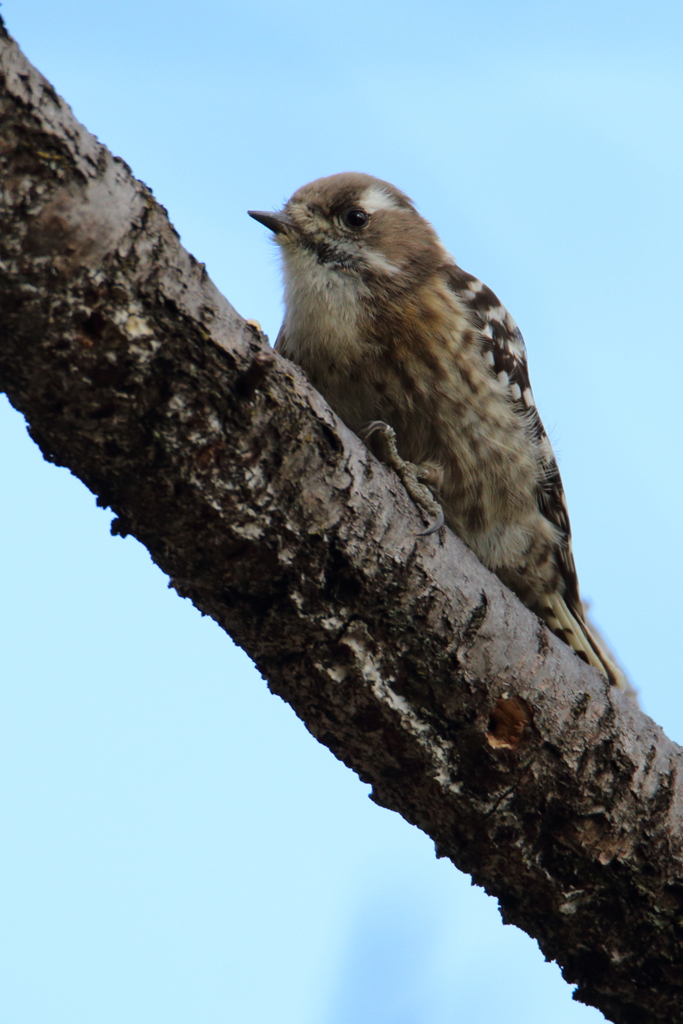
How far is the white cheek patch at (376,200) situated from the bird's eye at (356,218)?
0.07m

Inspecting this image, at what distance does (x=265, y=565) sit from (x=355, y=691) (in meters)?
0.45

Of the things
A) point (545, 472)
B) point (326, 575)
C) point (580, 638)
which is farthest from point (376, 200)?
point (326, 575)

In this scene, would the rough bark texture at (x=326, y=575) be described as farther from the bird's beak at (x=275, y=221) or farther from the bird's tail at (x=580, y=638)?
the bird's beak at (x=275, y=221)

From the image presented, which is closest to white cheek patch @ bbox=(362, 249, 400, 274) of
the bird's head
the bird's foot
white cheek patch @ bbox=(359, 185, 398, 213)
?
the bird's head

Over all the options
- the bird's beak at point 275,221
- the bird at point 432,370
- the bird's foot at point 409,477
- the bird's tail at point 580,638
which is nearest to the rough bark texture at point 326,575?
the bird's foot at point 409,477

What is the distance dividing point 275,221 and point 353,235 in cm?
34

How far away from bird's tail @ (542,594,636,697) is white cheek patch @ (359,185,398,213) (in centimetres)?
183

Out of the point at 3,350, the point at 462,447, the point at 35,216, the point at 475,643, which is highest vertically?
the point at 462,447

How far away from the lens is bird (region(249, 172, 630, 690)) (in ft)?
11.1

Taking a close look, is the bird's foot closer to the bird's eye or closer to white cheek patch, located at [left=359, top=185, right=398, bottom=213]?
the bird's eye

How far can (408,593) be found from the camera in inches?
96.8

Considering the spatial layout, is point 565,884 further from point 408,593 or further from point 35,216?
point 35,216

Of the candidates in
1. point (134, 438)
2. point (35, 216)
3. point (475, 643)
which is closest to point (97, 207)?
point (35, 216)

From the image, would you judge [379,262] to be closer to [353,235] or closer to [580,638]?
[353,235]
